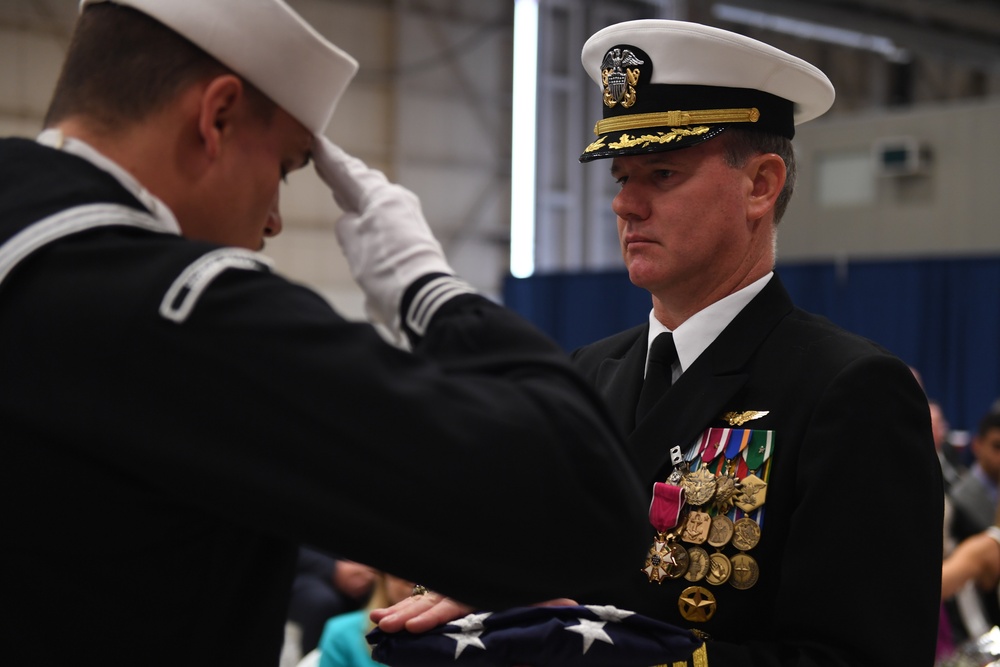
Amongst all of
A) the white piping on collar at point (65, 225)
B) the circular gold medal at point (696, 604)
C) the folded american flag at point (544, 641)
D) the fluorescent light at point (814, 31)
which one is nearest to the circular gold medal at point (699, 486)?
the circular gold medal at point (696, 604)

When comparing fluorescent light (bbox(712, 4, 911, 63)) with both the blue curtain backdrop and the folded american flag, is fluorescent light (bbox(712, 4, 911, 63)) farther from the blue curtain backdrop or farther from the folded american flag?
the folded american flag

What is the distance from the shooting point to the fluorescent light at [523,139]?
44.9 feet

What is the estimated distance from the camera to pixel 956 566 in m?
3.49

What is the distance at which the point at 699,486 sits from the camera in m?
1.55

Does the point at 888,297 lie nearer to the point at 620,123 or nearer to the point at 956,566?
the point at 956,566

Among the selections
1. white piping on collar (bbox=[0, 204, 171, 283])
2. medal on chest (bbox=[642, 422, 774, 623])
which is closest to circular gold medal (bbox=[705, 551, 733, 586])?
medal on chest (bbox=[642, 422, 774, 623])

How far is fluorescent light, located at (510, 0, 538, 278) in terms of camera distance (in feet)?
44.9

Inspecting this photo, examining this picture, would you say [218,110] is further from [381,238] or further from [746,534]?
[746,534]

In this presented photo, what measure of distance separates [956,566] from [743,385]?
7.44 feet

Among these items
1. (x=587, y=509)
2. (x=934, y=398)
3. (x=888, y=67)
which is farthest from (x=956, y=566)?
(x=888, y=67)

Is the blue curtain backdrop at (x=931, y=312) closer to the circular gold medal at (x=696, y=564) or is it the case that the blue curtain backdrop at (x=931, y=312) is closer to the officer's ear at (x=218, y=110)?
the circular gold medal at (x=696, y=564)

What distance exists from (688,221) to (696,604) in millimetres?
536

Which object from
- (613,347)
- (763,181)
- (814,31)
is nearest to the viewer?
(763,181)

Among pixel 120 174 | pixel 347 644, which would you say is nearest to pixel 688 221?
pixel 120 174
